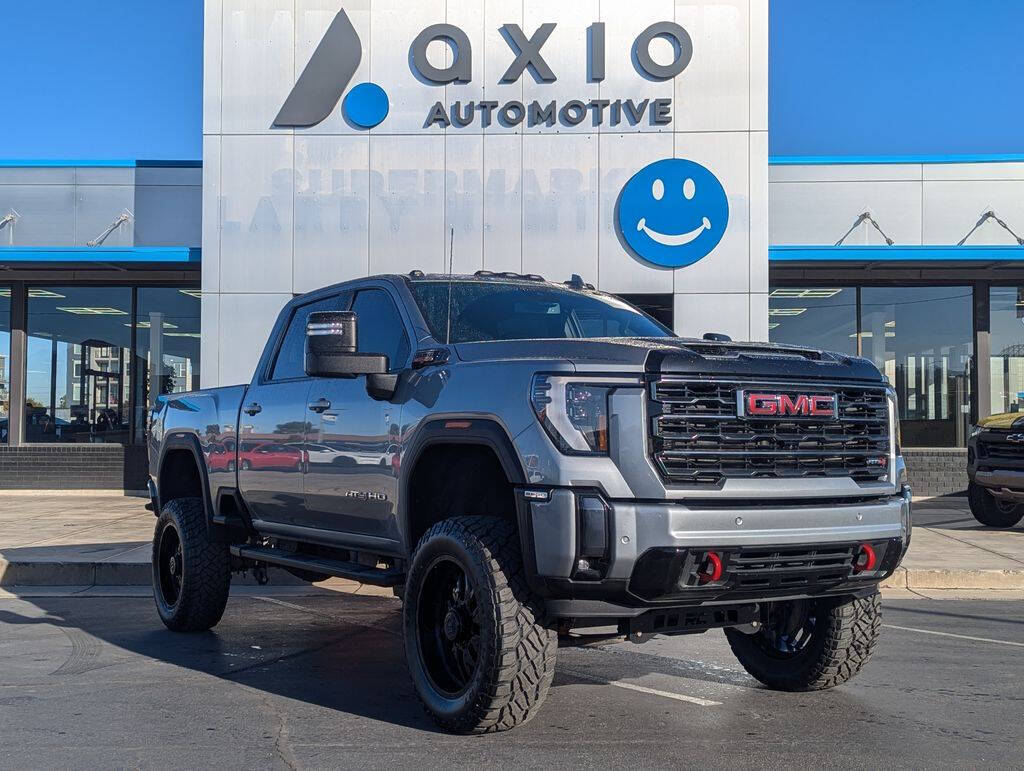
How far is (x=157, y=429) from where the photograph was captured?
27.5ft

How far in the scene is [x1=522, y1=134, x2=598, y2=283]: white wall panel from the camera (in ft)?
53.8

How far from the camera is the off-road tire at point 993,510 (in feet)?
46.6

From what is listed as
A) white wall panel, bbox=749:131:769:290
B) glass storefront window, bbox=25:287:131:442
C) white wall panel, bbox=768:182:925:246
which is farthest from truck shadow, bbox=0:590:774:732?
white wall panel, bbox=768:182:925:246

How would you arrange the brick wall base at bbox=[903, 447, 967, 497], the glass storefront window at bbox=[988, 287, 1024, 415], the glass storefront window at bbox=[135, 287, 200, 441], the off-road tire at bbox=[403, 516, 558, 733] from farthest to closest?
the glass storefront window at bbox=[135, 287, 200, 441], the glass storefront window at bbox=[988, 287, 1024, 415], the brick wall base at bbox=[903, 447, 967, 497], the off-road tire at bbox=[403, 516, 558, 733]

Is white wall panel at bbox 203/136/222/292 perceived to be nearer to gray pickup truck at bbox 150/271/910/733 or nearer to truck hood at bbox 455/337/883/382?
gray pickup truck at bbox 150/271/910/733

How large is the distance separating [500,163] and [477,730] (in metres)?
12.5

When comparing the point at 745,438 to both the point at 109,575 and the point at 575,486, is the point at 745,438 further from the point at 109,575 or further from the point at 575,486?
the point at 109,575

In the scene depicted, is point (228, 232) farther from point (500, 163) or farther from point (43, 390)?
point (43, 390)

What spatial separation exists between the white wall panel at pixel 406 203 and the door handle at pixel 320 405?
33.5 ft

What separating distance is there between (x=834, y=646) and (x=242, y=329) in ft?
40.9

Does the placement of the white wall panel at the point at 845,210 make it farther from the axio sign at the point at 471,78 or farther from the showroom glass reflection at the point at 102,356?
the showroom glass reflection at the point at 102,356

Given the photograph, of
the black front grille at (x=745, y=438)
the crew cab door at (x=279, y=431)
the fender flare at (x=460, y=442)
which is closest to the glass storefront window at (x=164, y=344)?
the crew cab door at (x=279, y=431)

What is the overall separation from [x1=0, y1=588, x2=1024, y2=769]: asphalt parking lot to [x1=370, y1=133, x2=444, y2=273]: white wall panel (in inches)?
352

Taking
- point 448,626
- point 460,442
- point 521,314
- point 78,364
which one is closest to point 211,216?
point 78,364
